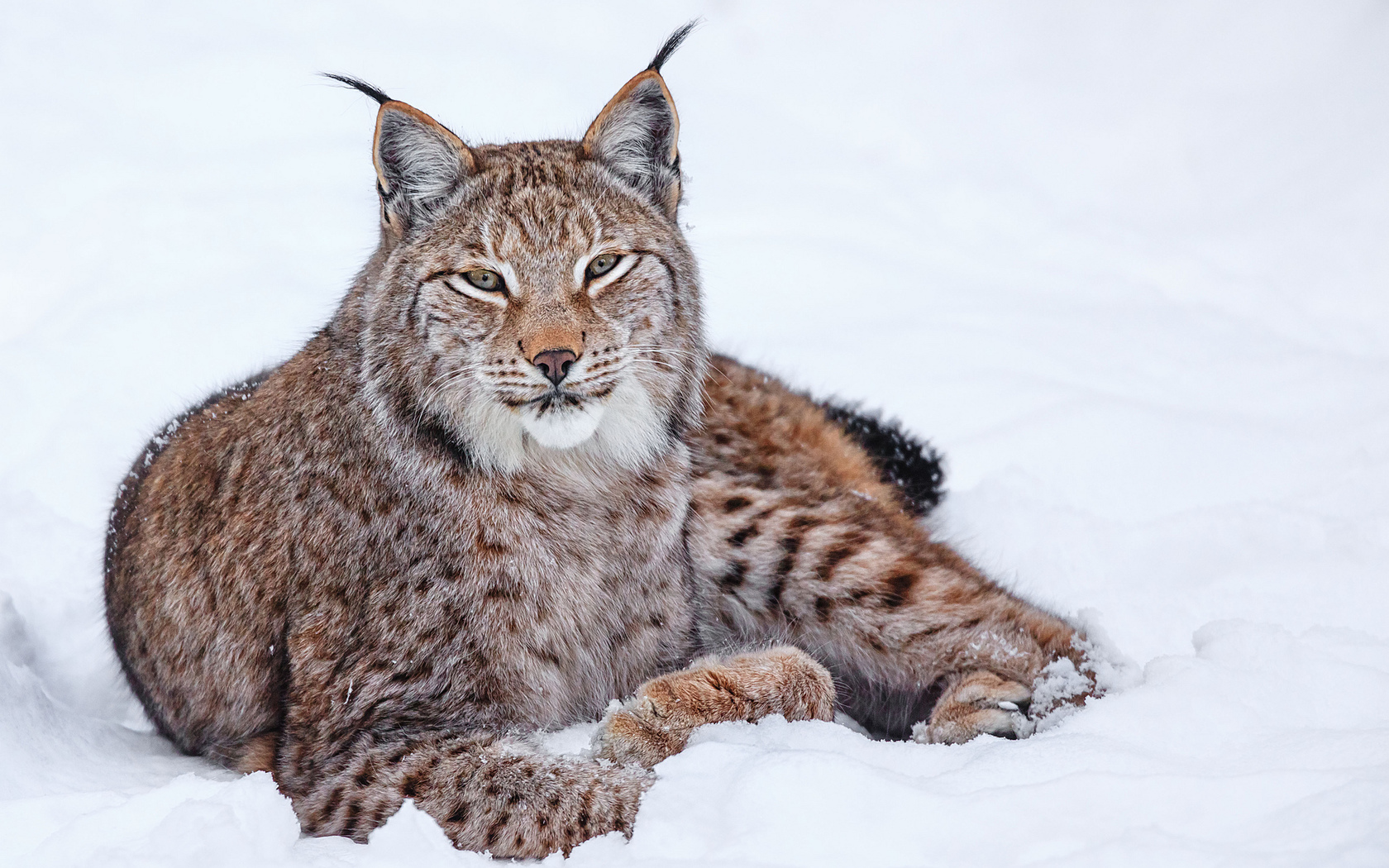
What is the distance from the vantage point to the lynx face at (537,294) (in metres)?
3.29

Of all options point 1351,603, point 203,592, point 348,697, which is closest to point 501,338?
point 348,697

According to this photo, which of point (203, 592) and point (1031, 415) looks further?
point (1031, 415)

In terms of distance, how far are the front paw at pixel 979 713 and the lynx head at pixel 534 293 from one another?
3.49 feet

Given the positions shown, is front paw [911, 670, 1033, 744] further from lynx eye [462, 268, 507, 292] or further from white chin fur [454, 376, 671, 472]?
lynx eye [462, 268, 507, 292]

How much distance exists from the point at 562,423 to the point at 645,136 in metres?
0.98

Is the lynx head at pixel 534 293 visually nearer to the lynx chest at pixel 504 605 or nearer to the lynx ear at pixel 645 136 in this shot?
the lynx ear at pixel 645 136

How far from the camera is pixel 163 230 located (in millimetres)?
8078

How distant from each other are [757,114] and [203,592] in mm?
8410

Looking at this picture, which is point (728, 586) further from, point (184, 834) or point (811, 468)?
point (184, 834)

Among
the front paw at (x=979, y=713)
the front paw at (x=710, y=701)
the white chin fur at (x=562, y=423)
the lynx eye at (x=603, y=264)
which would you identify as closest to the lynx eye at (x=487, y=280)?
the lynx eye at (x=603, y=264)

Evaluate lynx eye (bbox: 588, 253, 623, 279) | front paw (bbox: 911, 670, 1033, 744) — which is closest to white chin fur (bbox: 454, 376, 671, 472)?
lynx eye (bbox: 588, 253, 623, 279)

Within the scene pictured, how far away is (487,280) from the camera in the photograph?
3.42m

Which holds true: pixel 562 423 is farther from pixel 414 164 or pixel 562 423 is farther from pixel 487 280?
pixel 414 164

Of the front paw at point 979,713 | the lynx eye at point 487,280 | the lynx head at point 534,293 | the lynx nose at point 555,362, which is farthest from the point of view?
the front paw at point 979,713
